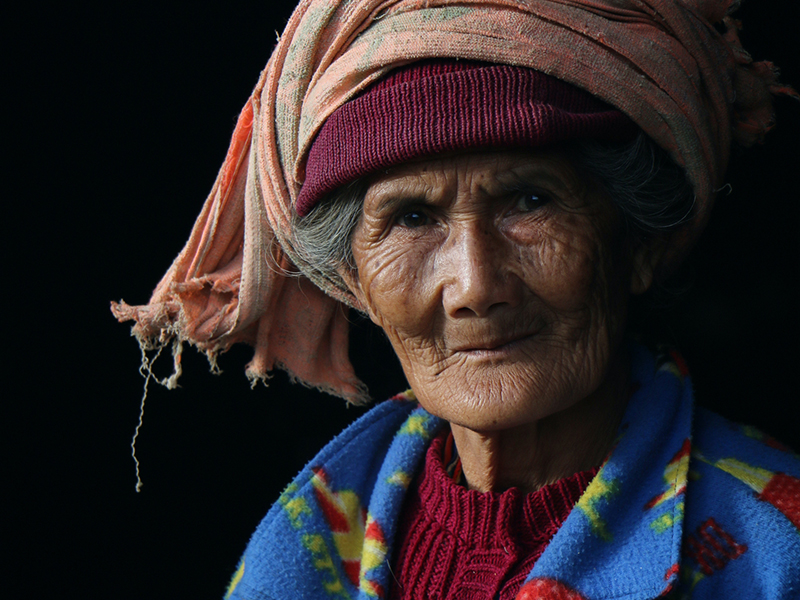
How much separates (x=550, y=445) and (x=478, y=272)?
1.69ft

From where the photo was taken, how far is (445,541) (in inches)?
74.7

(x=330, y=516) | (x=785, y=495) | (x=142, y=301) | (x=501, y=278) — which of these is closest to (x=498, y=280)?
(x=501, y=278)

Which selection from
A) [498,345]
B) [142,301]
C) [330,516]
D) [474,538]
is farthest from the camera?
[142,301]

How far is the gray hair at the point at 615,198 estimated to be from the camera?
1.69 meters

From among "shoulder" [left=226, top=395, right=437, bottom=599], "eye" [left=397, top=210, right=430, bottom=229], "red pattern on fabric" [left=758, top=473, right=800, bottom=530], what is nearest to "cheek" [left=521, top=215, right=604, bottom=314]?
"eye" [left=397, top=210, right=430, bottom=229]

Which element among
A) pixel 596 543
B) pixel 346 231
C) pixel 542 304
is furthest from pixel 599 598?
pixel 346 231

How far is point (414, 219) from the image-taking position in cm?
175

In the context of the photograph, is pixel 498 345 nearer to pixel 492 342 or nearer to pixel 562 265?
pixel 492 342

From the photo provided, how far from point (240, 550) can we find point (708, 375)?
1784 mm

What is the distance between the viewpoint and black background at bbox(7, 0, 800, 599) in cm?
240

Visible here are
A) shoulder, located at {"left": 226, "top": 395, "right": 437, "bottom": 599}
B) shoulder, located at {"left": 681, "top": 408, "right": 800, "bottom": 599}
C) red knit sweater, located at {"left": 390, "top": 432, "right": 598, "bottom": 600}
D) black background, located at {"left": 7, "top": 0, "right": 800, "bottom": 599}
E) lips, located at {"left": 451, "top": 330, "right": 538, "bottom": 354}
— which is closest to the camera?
shoulder, located at {"left": 681, "top": 408, "right": 800, "bottom": 599}

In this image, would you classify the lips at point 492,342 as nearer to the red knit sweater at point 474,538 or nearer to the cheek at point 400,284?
the cheek at point 400,284

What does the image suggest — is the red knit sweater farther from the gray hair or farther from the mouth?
the gray hair

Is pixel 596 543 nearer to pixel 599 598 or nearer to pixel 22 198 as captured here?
pixel 599 598
